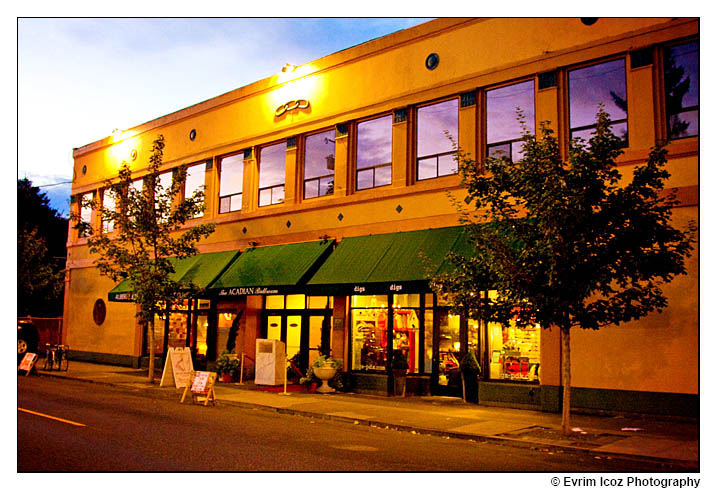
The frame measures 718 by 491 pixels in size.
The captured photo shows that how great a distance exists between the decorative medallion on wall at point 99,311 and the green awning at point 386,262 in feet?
45.4

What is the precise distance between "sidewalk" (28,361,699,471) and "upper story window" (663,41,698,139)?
20.1ft

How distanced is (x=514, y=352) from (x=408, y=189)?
5222 millimetres

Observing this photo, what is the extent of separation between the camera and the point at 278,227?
874 inches

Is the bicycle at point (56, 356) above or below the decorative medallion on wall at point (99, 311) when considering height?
below

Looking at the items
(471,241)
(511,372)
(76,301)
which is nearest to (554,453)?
(471,241)

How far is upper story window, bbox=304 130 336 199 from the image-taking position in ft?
69.9

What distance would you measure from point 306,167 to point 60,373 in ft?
37.1

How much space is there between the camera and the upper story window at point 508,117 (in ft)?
55.5

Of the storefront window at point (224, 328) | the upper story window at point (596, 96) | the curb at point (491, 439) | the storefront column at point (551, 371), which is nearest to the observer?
the curb at point (491, 439)

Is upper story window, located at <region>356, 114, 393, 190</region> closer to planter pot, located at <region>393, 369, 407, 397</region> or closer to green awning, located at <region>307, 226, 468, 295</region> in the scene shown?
green awning, located at <region>307, 226, 468, 295</region>

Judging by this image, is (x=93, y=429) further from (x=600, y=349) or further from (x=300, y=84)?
(x=300, y=84)

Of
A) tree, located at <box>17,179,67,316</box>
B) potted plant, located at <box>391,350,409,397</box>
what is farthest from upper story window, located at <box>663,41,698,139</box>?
tree, located at <box>17,179,67,316</box>

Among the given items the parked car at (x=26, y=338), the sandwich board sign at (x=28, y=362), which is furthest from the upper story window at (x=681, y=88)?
the parked car at (x=26, y=338)

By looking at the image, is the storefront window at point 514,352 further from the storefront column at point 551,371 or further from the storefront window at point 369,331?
the storefront window at point 369,331
